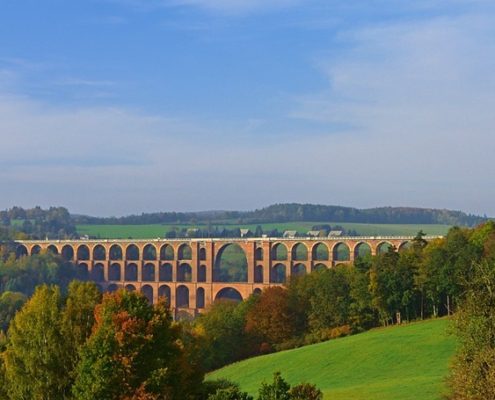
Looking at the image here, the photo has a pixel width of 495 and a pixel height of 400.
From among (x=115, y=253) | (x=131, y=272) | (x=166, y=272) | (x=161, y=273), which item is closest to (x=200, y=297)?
(x=161, y=273)

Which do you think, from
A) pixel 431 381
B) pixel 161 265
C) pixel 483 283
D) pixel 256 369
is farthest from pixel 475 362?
pixel 161 265

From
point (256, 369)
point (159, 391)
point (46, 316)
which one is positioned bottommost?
point (256, 369)

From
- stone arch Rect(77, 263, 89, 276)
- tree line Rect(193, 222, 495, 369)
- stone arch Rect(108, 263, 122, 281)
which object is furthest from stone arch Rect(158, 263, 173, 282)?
tree line Rect(193, 222, 495, 369)

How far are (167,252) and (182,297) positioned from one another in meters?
17.1

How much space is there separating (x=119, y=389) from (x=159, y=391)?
1.36 meters

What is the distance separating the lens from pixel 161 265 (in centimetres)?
14662

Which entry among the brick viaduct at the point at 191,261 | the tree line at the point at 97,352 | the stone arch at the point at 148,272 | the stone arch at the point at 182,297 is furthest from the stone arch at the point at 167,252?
the tree line at the point at 97,352

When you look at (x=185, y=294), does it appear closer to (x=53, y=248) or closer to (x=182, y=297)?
(x=182, y=297)

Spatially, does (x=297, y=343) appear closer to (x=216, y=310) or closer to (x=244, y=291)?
(x=216, y=310)

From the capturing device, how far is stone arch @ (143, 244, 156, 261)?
497 feet

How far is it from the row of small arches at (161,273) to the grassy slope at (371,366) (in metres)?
64.7

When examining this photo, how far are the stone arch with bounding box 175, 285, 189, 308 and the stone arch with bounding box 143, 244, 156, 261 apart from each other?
13.5 m

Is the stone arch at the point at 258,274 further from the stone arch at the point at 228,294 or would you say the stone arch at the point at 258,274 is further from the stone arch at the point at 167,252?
the stone arch at the point at 167,252

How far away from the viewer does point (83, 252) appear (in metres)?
159
